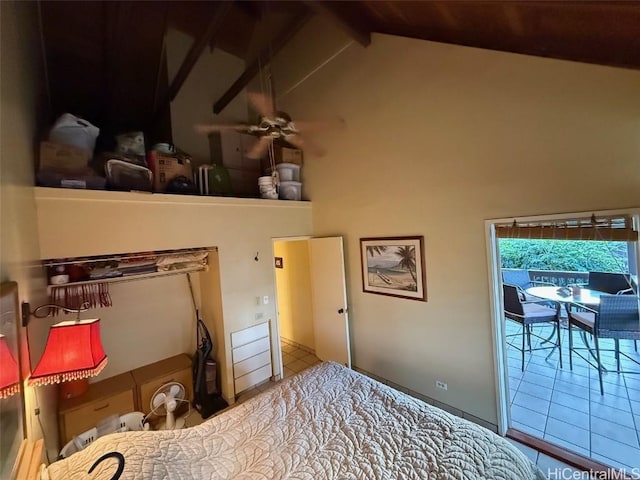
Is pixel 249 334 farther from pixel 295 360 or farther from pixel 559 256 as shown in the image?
pixel 559 256

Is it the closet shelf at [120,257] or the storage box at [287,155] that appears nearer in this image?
the closet shelf at [120,257]

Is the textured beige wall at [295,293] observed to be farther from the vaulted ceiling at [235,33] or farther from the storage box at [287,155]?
the vaulted ceiling at [235,33]

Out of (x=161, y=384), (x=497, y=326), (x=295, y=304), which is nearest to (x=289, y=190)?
(x=295, y=304)

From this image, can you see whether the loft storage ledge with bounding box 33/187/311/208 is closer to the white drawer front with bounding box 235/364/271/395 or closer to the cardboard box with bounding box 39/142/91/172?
the cardboard box with bounding box 39/142/91/172

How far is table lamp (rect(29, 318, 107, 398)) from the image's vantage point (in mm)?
1317

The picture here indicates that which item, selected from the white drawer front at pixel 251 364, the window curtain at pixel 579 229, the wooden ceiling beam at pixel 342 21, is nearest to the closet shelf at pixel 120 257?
the white drawer front at pixel 251 364

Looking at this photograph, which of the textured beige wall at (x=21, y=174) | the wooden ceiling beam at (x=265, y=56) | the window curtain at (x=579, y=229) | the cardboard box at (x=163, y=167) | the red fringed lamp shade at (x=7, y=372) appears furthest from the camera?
the wooden ceiling beam at (x=265, y=56)

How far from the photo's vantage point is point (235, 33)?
11.4 feet

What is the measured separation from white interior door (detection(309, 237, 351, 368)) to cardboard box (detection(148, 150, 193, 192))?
1.89 metres

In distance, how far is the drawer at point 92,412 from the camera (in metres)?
2.37

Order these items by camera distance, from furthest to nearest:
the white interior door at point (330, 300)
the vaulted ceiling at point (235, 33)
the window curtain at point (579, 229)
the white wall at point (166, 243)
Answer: the white interior door at point (330, 300)
the white wall at point (166, 243)
the window curtain at point (579, 229)
the vaulted ceiling at point (235, 33)

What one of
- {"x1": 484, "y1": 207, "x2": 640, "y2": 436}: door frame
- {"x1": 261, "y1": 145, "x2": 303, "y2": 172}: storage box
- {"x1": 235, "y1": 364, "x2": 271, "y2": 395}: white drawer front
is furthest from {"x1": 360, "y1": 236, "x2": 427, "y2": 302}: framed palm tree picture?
{"x1": 235, "y1": 364, "x2": 271, "y2": 395}: white drawer front

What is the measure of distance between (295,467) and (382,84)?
3.56m

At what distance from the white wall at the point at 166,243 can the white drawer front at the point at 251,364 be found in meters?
0.11
